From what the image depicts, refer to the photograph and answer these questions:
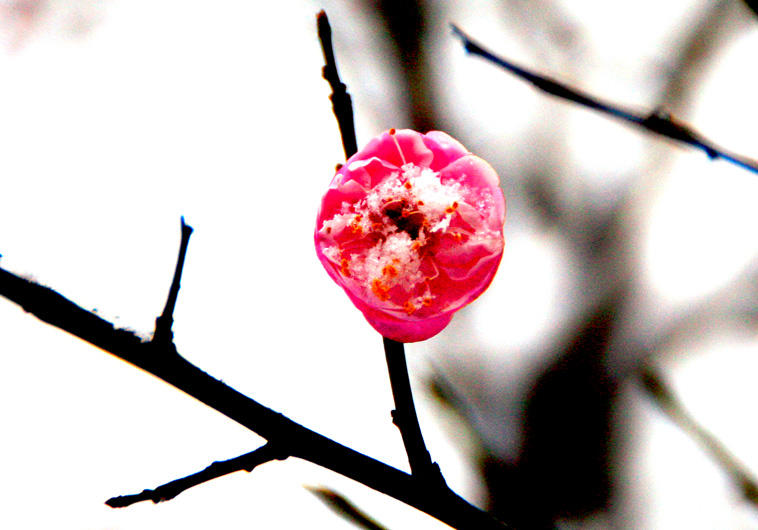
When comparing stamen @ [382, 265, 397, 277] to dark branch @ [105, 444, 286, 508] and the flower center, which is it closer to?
the flower center

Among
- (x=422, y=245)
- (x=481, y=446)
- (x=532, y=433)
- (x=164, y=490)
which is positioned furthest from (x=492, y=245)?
(x=532, y=433)

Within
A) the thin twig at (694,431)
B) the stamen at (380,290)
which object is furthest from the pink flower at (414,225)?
the thin twig at (694,431)

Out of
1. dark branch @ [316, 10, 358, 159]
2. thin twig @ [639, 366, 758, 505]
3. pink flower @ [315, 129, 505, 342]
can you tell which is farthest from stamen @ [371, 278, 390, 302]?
thin twig @ [639, 366, 758, 505]

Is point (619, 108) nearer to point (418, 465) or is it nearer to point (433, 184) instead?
point (433, 184)

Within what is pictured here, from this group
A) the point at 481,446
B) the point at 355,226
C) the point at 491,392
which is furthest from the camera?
the point at 491,392

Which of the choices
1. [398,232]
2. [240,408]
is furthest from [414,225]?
[240,408]

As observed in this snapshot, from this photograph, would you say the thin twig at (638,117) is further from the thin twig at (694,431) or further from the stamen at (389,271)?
the thin twig at (694,431)
